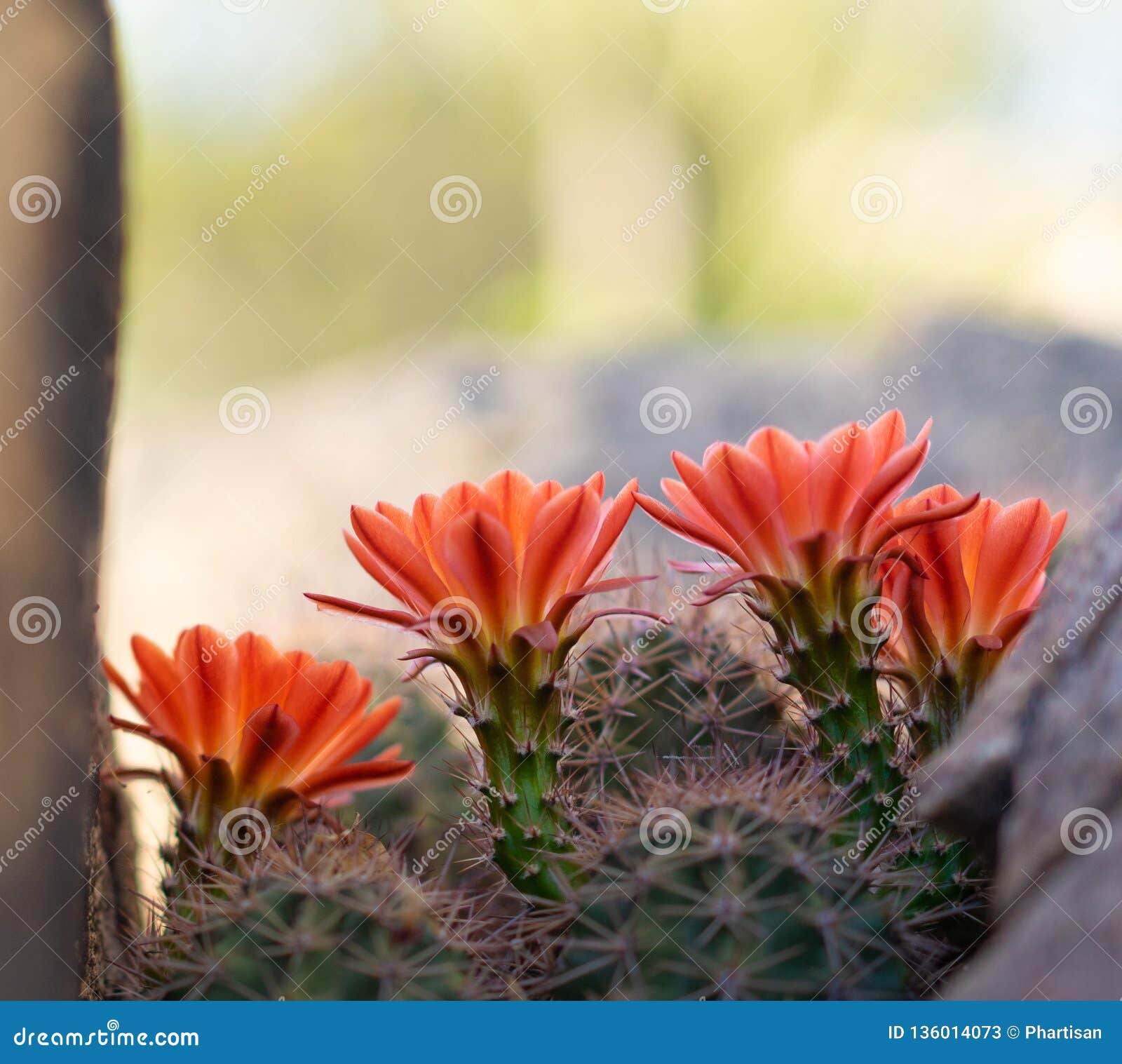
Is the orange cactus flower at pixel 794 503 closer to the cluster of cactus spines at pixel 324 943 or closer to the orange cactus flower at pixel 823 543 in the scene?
the orange cactus flower at pixel 823 543

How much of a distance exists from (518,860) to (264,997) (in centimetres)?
14

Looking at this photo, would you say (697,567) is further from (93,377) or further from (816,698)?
(93,377)

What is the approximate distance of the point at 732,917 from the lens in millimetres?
452

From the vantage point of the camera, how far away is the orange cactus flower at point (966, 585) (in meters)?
0.50

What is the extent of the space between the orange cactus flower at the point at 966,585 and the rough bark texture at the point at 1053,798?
2cm

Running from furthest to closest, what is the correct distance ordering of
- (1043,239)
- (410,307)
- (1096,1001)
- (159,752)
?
(410,307)
(1043,239)
(159,752)
(1096,1001)

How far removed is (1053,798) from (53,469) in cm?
Answer: 62

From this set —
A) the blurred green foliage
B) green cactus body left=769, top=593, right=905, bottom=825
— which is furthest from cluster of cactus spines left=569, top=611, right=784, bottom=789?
the blurred green foliage

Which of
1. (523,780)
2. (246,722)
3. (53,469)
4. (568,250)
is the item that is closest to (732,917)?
(523,780)

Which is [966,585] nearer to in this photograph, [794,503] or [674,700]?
[794,503]

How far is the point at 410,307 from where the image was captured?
1191mm

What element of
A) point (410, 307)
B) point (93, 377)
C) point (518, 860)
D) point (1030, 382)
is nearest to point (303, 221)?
point (410, 307)

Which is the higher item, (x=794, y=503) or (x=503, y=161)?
(x=503, y=161)

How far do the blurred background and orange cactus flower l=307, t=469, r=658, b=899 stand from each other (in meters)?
0.28
